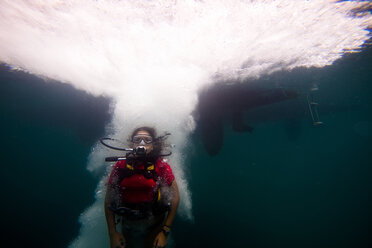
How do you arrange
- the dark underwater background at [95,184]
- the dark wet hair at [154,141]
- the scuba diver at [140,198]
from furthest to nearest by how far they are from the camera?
the dark underwater background at [95,184] → the dark wet hair at [154,141] → the scuba diver at [140,198]

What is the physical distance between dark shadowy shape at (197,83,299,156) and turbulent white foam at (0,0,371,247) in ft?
6.77

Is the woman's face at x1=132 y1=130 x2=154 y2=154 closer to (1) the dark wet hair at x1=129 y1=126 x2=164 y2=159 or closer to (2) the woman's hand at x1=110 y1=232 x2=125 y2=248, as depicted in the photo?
(1) the dark wet hair at x1=129 y1=126 x2=164 y2=159

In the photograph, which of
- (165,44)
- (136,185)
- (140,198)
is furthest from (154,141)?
(165,44)

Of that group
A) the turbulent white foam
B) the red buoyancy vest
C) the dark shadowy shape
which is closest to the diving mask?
the red buoyancy vest

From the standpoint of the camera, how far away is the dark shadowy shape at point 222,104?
1279 centimetres

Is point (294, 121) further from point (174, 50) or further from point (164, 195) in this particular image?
point (164, 195)

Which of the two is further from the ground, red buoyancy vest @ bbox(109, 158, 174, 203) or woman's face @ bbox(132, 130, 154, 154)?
woman's face @ bbox(132, 130, 154, 154)

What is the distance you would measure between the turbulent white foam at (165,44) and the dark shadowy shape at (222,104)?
2.06 meters

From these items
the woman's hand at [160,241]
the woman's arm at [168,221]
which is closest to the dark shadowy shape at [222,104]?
the woman's arm at [168,221]

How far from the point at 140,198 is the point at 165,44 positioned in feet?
20.9

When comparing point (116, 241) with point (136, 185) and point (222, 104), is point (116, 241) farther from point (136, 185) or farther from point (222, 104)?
point (222, 104)

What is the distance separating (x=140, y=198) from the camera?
2.79 metres

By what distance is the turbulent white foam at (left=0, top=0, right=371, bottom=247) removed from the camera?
5289 millimetres

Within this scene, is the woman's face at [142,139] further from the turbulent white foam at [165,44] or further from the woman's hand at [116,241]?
the turbulent white foam at [165,44]
